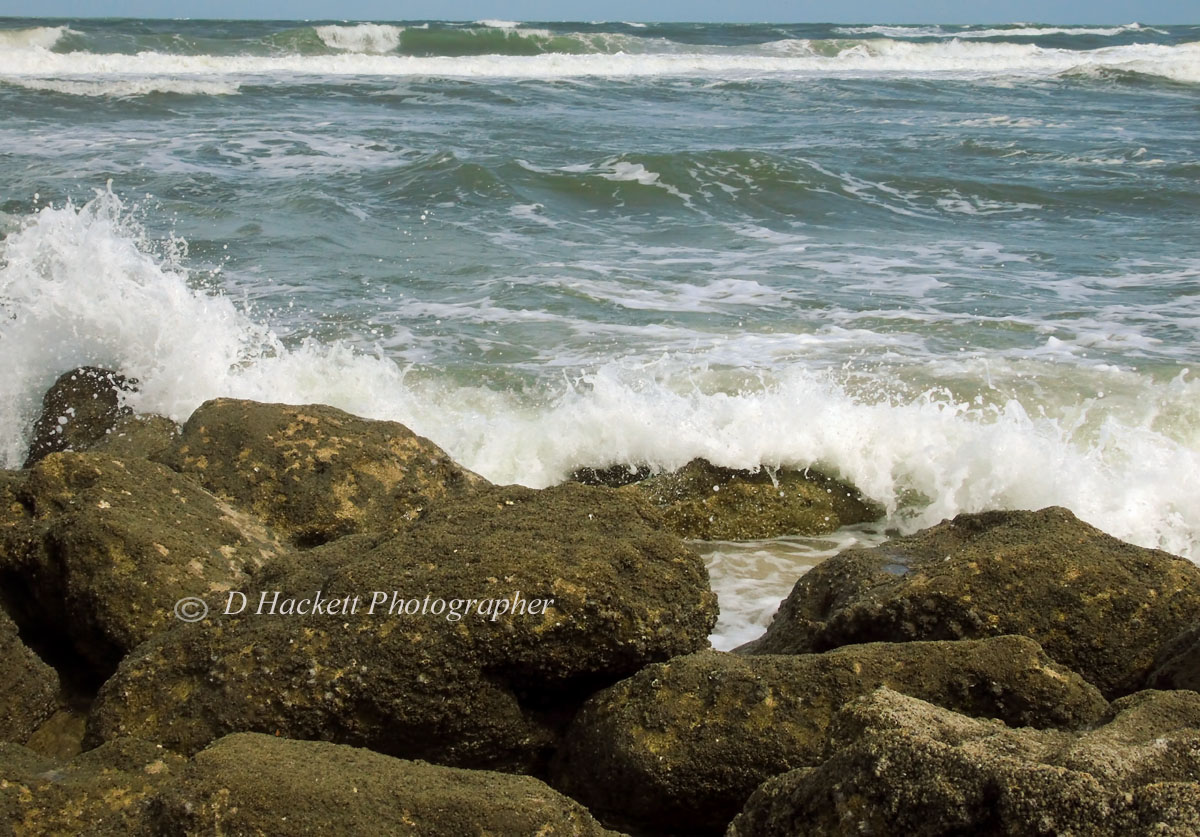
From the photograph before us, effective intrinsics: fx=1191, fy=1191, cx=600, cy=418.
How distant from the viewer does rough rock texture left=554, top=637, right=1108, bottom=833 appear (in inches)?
105

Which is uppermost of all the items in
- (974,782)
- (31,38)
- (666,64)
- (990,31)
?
(990,31)

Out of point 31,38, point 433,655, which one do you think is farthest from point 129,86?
point 433,655

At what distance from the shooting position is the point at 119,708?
2879 millimetres

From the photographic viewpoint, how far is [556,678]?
2.97 m

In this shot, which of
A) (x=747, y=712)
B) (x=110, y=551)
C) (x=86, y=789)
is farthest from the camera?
(x=110, y=551)

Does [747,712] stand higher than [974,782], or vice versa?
[974,782]

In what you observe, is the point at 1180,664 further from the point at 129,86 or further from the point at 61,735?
the point at 129,86

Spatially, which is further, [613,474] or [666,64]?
[666,64]

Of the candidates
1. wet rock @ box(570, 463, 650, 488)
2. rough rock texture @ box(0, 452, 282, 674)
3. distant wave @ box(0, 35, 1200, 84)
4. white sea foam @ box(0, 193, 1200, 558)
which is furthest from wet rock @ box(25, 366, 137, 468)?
distant wave @ box(0, 35, 1200, 84)

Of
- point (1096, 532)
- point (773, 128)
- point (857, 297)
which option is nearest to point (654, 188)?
point (857, 297)

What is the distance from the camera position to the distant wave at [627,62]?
25.2 metres

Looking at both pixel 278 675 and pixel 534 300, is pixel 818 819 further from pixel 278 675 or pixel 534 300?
pixel 534 300

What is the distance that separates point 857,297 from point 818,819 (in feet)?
23.2

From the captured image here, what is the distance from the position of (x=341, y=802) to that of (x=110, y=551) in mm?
1431
